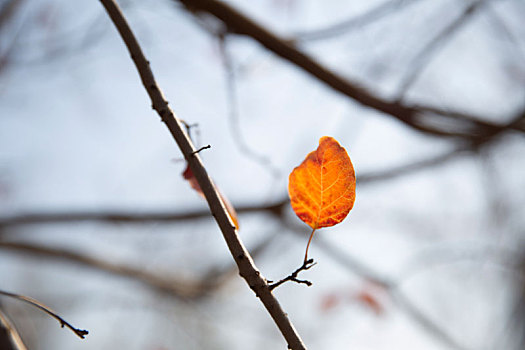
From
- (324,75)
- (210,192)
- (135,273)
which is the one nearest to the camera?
(210,192)

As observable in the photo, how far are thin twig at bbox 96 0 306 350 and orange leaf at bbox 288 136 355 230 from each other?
0.43 feet

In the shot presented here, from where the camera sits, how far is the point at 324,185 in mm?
647

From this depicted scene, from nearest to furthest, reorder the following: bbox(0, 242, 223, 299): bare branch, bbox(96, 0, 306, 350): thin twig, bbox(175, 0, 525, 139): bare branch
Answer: bbox(96, 0, 306, 350): thin twig
bbox(175, 0, 525, 139): bare branch
bbox(0, 242, 223, 299): bare branch

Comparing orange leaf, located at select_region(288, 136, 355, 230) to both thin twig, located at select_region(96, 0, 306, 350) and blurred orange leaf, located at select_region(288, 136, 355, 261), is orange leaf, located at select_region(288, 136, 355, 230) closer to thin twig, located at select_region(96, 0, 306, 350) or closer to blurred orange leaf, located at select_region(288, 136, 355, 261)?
blurred orange leaf, located at select_region(288, 136, 355, 261)

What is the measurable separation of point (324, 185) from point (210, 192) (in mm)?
181

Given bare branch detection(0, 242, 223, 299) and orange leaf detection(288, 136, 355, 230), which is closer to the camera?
orange leaf detection(288, 136, 355, 230)

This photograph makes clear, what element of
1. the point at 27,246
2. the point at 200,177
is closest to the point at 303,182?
the point at 200,177

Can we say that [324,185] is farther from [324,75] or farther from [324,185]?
[324,75]

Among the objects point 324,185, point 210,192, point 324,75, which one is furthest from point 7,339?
point 324,75

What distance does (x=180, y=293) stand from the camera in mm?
2723

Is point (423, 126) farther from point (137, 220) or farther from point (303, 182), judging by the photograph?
point (137, 220)

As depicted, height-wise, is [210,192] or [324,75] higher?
[324,75]

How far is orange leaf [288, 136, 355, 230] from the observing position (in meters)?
0.62

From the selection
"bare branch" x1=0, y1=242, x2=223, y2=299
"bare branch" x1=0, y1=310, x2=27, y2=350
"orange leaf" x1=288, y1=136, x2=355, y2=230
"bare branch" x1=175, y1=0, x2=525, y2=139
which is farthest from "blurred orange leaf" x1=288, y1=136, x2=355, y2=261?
"bare branch" x1=0, y1=242, x2=223, y2=299
